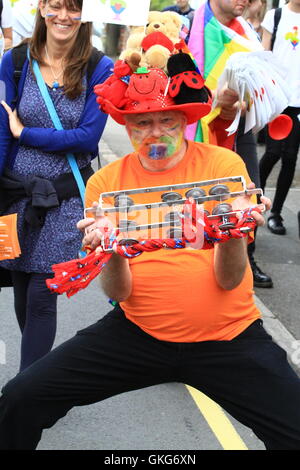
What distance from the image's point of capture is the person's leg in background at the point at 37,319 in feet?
11.5

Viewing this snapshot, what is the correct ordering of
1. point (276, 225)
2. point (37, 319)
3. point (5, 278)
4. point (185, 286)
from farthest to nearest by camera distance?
point (276, 225), point (5, 278), point (37, 319), point (185, 286)

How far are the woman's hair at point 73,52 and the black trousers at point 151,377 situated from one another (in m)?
1.28

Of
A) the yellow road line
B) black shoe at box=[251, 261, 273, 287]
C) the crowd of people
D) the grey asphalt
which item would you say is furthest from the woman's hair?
black shoe at box=[251, 261, 273, 287]

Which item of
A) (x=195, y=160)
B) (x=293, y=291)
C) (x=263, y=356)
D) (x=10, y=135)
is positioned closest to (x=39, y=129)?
(x=10, y=135)

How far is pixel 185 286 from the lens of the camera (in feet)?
8.23

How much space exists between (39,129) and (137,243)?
1.35 metres

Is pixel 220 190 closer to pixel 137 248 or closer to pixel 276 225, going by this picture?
pixel 137 248

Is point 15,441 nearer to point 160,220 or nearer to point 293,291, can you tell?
point 160,220

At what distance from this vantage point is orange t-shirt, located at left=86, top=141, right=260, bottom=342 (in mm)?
2512

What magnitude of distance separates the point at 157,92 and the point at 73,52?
3.48ft

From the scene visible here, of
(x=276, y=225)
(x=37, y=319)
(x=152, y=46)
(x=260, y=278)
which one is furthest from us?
(x=276, y=225)

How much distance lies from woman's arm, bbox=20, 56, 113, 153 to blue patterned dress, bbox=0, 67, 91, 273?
4 cm

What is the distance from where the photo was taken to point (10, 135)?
345cm

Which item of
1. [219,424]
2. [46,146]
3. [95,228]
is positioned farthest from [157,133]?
[219,424]
